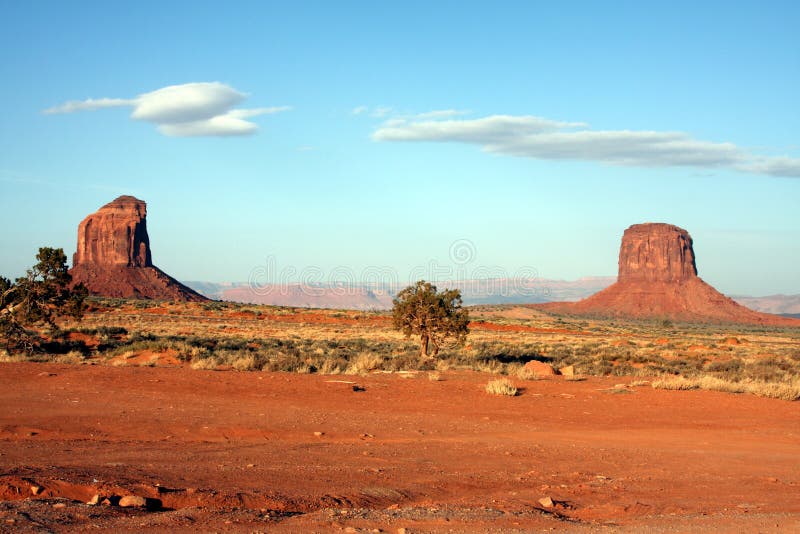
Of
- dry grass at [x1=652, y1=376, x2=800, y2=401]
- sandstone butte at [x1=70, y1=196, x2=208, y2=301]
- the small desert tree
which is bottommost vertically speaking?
dry grass at [x1=652, y1=376, x2=800, y2=401]

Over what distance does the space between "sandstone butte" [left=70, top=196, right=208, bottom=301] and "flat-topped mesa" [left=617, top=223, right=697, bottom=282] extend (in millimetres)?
95420

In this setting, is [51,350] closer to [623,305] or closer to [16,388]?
[16,388]

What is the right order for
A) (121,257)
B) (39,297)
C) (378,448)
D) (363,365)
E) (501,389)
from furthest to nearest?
(121,257) < (39,297) < (363,365) < (501,389) < (378,448)

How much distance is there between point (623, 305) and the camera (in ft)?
479

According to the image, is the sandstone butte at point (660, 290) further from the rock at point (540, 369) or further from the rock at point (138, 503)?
the rock at point (138, 503)

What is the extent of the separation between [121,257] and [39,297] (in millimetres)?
110330

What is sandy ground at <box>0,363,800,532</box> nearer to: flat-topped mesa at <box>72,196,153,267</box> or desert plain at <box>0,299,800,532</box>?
desert plain at <box>0,299,800,532</box>

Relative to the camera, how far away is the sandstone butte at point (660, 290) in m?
138

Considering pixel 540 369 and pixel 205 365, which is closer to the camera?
pixel 205 365

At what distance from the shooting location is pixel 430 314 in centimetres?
2905

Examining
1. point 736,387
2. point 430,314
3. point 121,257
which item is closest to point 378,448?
point 736,387

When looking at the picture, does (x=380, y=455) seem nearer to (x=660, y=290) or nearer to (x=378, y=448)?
(x=378, y=448)

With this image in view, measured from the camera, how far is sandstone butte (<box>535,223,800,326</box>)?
138250mm

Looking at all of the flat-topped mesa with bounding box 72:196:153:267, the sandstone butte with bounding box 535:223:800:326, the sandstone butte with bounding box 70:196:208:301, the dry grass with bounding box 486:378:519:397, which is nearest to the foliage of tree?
the dry grass with bounding box 486:378:519:397
